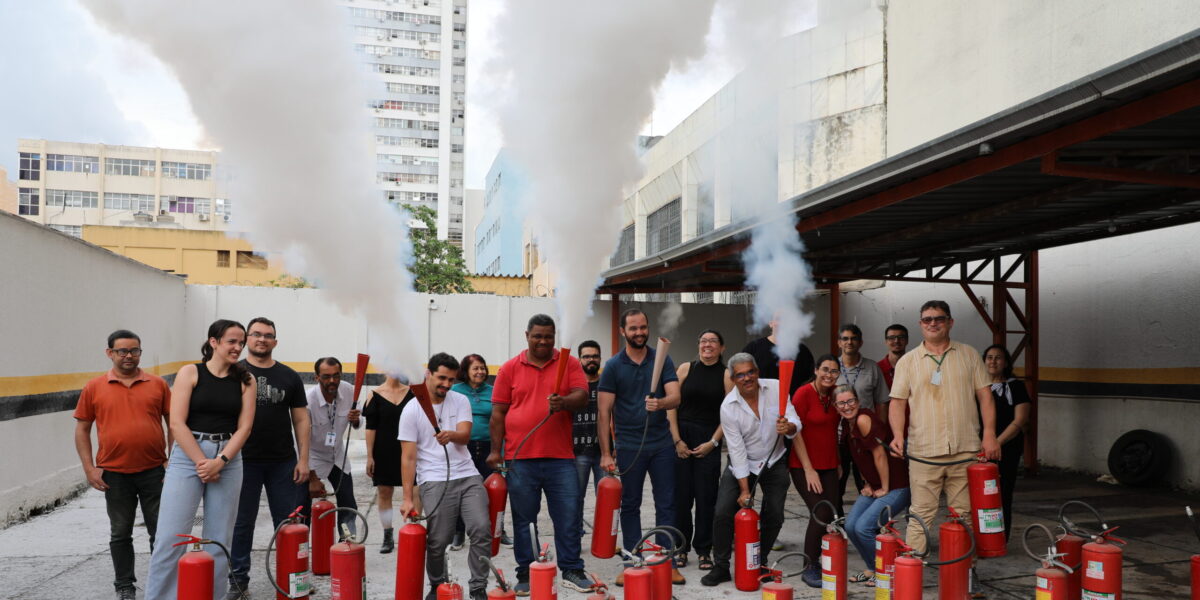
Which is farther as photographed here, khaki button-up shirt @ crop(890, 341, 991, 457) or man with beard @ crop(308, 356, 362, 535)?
man with beard @ crop(308, 356, 362, 535)

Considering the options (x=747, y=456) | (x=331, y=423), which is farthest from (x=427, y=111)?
(x=747, y=456)

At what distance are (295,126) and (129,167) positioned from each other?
217 feet

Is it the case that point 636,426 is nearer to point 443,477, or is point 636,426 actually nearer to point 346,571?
point 443,477

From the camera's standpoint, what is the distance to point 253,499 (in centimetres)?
545

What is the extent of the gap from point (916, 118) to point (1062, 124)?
990cm

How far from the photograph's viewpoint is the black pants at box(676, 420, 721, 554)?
19.9ft

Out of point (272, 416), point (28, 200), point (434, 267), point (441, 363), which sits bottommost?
point (272, 416)

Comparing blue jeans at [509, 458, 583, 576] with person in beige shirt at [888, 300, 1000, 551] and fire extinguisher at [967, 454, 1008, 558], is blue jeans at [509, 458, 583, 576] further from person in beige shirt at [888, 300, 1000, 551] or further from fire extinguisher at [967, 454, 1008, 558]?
fire extinguisher at [967, 454, 1008, 558]

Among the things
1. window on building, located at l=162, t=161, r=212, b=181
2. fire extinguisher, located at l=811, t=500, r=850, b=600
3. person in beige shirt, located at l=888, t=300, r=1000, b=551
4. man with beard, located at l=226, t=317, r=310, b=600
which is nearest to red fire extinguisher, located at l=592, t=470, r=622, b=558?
fire extinguisher, located at l=811, t=500, r=850, b=600

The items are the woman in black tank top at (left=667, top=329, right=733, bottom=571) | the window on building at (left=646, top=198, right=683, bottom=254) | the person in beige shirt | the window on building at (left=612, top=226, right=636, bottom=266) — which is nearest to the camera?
the person in beige shirt

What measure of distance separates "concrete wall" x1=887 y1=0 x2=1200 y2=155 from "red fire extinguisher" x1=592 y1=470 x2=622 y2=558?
28.6 ft

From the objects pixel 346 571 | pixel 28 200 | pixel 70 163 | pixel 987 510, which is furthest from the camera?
pixel 70 163

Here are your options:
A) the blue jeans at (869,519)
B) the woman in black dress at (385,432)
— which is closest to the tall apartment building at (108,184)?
the woman in black dress at (385,432)

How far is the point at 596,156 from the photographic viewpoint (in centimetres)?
602
